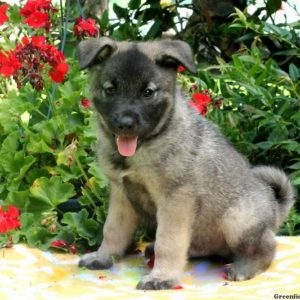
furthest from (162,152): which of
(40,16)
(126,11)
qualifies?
(126,11)

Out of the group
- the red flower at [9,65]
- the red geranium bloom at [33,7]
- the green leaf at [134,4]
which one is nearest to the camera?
the red flower at [9,65]

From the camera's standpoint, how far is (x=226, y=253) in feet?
14.3

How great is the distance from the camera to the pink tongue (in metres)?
3.91

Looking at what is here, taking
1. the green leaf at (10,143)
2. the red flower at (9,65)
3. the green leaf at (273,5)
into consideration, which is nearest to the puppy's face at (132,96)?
the red flower at (9,65)

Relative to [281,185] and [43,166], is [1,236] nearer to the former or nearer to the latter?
[43,166]

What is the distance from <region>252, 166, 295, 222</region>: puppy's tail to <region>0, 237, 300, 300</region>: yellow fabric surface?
0.25 m

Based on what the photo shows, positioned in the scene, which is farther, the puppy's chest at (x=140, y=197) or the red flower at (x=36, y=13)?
the red flower at (x=36, y=13)

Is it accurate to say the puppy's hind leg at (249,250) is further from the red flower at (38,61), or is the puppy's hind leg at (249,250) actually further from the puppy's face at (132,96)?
the red flower at (38,61)

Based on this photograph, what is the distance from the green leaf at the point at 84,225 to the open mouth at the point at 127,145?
870mm

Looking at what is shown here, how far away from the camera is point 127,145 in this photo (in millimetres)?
3922

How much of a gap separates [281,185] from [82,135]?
4.96ft

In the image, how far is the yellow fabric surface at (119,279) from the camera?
12.5 ft

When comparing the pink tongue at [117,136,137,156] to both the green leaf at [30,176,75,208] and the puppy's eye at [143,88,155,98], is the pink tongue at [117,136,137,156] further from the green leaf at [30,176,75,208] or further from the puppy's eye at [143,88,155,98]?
the green leaf at [30,176,75,208]

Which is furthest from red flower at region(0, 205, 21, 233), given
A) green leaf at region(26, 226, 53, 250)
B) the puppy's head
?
the puppy's head
